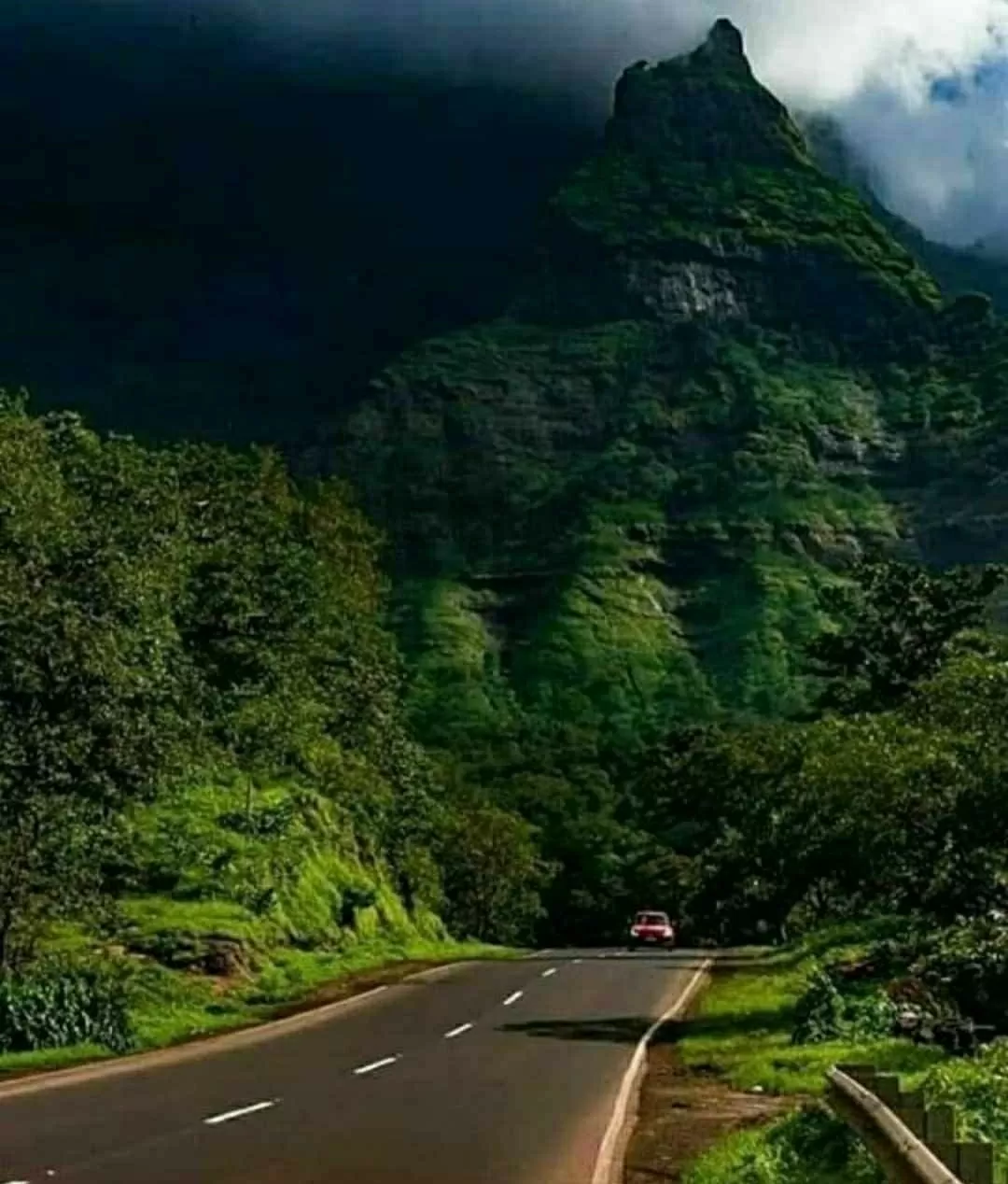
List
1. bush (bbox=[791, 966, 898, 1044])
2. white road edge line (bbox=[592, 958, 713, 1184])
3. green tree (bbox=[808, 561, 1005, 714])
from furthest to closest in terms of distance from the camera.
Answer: green tree (bbox=[808, 561, 1005, 714]), bush (bbox=[791, 966, 898, 1044]), white road edge line (bbox=[592, 958, 713, 1184])

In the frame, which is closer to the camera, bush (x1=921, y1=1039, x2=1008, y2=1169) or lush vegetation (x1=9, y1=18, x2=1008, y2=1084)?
bush (x1=921, y1=1039, x2=1008, y2=1169)

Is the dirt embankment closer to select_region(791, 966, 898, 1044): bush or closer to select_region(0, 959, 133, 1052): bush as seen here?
select_region(791, 966, 898, 1044): bush

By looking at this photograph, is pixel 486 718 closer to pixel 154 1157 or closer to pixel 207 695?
pixel 207 695

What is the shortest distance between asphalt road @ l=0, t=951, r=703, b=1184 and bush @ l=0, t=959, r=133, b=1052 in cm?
155

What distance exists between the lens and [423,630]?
568ft

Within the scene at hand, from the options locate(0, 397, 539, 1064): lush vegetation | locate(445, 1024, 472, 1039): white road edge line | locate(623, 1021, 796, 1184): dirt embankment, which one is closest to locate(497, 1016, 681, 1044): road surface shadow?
locate(445, 1024, 472, 1039): white road edge line

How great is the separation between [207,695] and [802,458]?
154612 mm

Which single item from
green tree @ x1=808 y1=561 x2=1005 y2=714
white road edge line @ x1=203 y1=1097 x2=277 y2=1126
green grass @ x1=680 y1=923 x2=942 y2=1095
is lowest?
green grass @ x1=680 y1=923 x2=942 y2=1095

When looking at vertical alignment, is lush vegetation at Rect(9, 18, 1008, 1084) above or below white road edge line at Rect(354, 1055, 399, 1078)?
above

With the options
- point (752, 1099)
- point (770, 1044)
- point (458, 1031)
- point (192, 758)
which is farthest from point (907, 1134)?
point (192, 758)

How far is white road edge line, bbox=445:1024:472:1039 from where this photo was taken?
2851 cm

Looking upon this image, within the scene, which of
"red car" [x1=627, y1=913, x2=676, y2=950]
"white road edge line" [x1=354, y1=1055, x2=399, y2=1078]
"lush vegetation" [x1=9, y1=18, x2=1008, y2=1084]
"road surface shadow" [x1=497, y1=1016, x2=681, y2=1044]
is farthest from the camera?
"red car" [x1=627, y1=913, x2=676, y2=950]

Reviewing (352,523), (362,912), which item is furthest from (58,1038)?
(352,523)

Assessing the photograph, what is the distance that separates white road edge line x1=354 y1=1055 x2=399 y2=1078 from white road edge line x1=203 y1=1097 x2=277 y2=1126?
3.76 m
